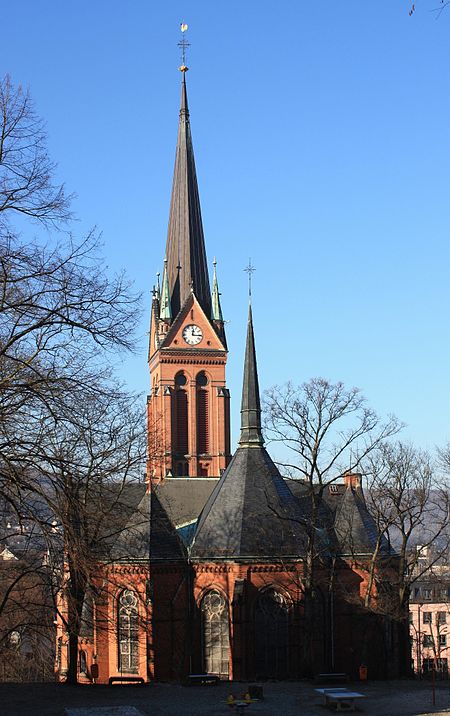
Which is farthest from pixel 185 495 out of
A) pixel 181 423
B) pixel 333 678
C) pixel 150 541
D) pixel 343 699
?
pixel 343 699

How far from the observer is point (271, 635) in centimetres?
3897

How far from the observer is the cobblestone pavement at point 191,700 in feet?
77.8

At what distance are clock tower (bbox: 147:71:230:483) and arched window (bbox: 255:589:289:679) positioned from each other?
31332 millimetres

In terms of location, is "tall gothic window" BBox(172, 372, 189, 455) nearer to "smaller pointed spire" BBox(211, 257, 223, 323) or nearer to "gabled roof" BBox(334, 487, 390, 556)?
"smaller pointed spire" BBox(211, 257, 223, 323)

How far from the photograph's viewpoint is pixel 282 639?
3906cm

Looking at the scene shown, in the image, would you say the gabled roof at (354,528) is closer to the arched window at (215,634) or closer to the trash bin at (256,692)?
the arched window at (215,634)

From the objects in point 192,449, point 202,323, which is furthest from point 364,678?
point 202,323

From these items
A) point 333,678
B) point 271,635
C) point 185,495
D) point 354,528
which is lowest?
point 333,678

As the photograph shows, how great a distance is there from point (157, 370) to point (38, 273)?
57823mm

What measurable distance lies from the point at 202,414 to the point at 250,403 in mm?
26284

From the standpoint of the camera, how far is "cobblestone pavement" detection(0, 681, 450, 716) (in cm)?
2370

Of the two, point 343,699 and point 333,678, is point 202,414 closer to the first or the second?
point 333,678

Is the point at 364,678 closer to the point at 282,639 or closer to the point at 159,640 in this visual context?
the point at 282,639

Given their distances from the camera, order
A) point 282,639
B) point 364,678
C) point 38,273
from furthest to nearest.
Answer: point 282,639, point 364,678, point 38,273
